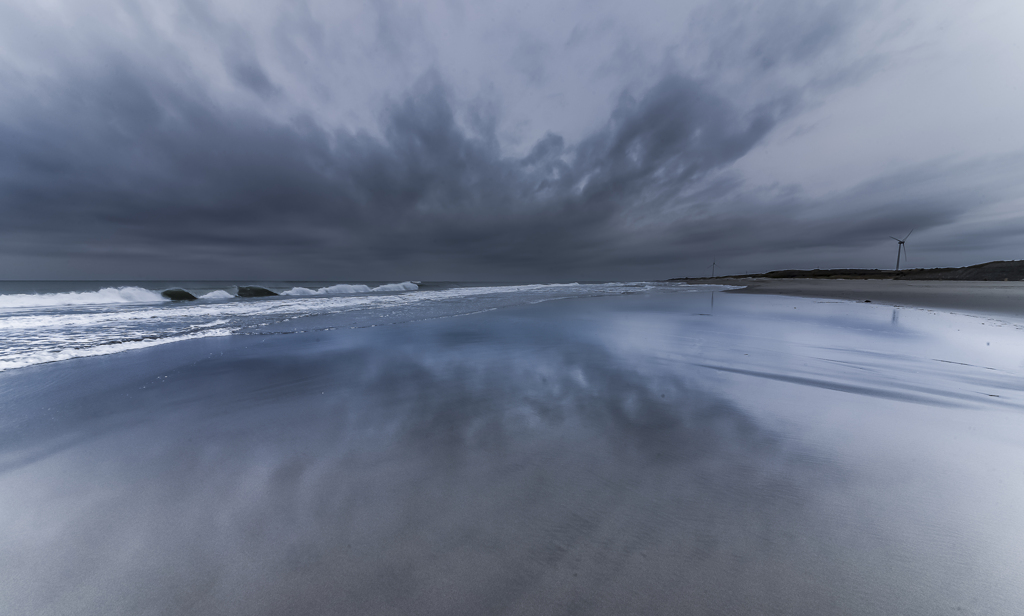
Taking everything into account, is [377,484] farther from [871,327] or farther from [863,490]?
[871,327]

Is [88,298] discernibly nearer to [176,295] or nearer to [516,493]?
[176,295]

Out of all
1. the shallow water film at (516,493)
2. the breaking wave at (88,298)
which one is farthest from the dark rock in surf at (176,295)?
the shallow water film at (516,493)

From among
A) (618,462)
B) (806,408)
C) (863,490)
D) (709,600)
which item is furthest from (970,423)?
(709,600)

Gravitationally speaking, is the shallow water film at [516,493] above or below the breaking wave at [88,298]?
below

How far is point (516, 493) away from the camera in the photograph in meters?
1.95

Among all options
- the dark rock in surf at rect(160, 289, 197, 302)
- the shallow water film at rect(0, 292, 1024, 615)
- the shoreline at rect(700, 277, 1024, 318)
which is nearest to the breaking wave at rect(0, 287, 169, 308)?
the dark rock in surf at rect(160, 289, 197, 302)

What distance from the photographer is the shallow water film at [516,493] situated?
1.35 meters

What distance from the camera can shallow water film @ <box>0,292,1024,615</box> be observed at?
4.42ft

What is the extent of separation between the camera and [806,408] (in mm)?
3176

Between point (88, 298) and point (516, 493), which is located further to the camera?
point (88, 298)

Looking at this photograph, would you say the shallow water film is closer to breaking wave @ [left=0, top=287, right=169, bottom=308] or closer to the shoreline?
the shoreline

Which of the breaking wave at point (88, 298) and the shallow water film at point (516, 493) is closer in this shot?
the shallow water film at point (516, 493)

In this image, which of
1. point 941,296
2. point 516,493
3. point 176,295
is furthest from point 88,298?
point 941,296

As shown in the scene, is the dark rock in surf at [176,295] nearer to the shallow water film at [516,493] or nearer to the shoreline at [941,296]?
the shallow water film at [516,493]
